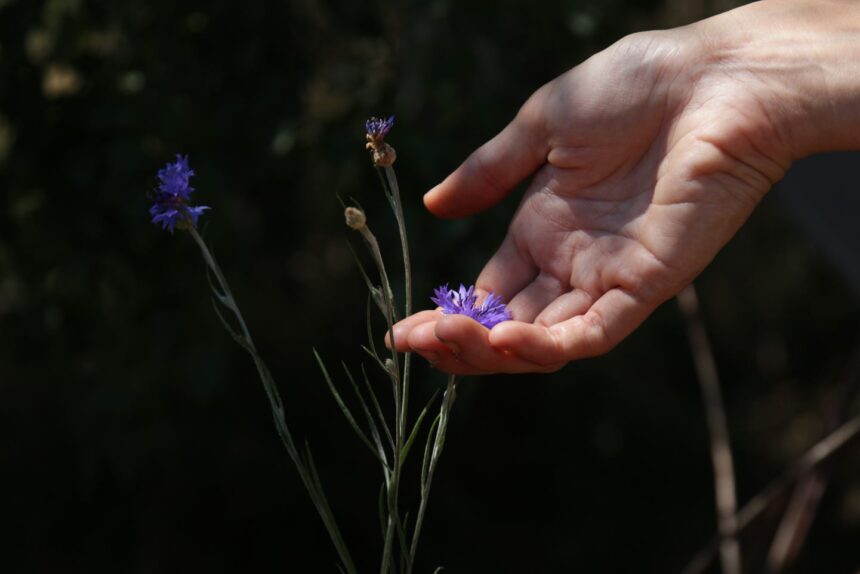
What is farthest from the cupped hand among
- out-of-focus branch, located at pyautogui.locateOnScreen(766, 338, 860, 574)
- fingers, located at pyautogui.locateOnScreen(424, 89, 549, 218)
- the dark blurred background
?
out-of-focus branch, located at pyautogui.locateOnScreen(766, 338, 860, 574)

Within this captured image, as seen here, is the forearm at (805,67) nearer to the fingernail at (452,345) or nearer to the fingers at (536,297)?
the fingers at (536,297)

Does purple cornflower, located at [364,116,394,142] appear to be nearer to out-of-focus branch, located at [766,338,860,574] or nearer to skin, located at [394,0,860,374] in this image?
skin, located at [394,0,860,374]

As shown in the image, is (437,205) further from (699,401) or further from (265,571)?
(699,401)

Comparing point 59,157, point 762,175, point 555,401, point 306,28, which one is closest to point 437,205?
point 762,175

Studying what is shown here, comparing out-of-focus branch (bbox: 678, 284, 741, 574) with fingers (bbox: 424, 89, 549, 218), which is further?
out-of-focus branch (bbox: 678, 284, 741, 574)

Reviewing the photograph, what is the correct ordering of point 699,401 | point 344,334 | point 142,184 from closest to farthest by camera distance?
point 142,184, point 344,334, point 699,401

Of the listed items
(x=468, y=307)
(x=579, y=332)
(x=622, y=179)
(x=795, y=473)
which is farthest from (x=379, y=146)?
(x=795, y=473)

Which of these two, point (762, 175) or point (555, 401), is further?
point (555, 401)

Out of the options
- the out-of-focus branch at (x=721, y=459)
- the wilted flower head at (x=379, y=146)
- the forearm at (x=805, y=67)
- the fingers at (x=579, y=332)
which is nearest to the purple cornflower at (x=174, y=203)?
the wilted flower head at (x=379, y=146)
